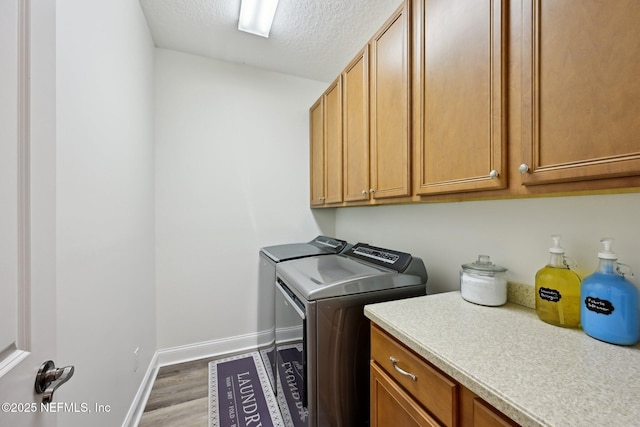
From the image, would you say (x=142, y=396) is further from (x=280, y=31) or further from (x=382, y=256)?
(x=280, y=31)

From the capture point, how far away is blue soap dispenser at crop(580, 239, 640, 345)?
2.28 ft

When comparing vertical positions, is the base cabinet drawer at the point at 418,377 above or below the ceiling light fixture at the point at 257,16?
below

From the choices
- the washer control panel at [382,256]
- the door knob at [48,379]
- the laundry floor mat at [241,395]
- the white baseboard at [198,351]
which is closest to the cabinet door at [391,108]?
the washer control panel at [382,256]

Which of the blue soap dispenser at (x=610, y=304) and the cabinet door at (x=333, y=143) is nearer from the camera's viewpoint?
the blue soap dispenser at (x=610, y=304)

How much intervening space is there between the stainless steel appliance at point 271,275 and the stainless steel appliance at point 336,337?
504 mm

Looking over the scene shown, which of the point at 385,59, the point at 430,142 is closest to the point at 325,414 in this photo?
the point at 430,142

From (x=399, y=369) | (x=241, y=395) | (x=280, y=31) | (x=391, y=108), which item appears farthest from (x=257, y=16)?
(x=241, y=395)

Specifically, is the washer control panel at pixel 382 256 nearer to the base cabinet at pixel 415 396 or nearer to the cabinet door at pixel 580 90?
the base cabinet at pixel 415 396

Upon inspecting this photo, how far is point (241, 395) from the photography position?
1734 mm

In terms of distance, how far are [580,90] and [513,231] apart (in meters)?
0.65

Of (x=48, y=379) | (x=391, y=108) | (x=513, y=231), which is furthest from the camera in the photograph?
(x=391, y=108)

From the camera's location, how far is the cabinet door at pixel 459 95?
0.82m

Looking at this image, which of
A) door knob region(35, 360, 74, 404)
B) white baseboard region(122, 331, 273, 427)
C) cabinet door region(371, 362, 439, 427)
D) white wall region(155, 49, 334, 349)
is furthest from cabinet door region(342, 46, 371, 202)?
door knob region(35, 360, 74, 404)

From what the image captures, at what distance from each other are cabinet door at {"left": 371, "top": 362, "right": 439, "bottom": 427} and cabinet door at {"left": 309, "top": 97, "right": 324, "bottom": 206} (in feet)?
4.99
